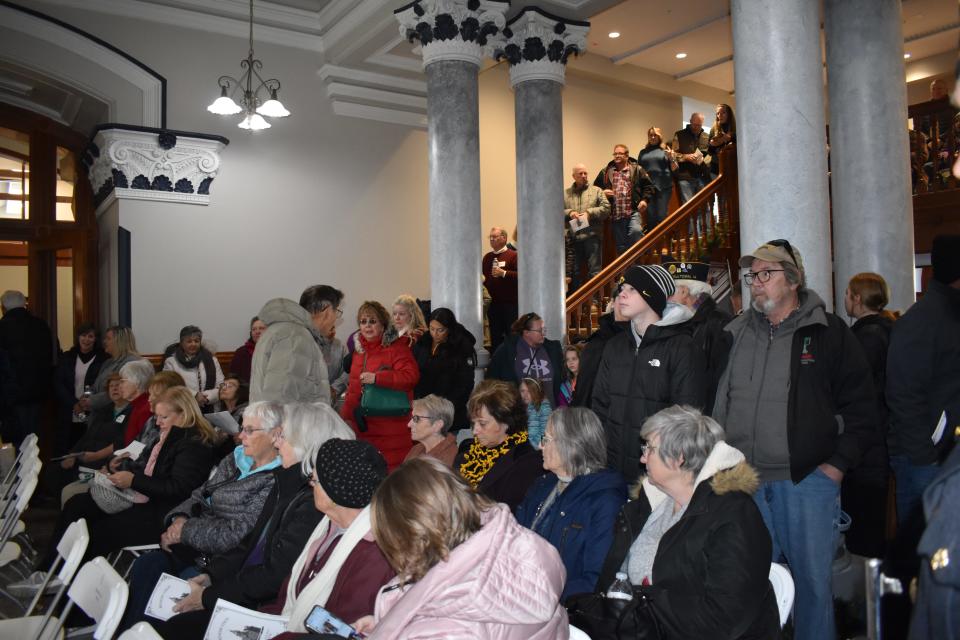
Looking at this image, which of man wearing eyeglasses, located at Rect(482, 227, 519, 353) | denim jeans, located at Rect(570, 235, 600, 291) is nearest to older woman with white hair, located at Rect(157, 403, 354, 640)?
man wearing eyeglasses, located at Rect(482, 227, 519, 353)

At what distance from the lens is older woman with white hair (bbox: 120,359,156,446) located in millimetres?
5230

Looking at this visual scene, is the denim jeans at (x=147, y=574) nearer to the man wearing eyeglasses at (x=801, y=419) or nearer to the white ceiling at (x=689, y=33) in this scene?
the man wearing eyeglasses at (x=801, y=419)

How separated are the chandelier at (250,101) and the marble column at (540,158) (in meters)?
2.28

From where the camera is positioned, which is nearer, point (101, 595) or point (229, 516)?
point (101, 595)

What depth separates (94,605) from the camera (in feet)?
8.50

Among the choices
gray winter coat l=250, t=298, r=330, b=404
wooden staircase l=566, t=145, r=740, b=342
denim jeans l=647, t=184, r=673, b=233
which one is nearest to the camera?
gray winter coat l=250, t=298, r=330, b=404

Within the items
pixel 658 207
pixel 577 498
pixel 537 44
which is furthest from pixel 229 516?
pixel 658 207

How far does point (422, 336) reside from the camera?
5883 millimetres

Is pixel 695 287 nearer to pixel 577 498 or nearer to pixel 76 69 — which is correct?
pixel 577 498

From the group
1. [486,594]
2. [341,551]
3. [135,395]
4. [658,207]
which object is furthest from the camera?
[658,207]

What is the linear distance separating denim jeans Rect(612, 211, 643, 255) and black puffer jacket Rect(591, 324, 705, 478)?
252 inches

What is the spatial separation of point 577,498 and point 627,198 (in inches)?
288

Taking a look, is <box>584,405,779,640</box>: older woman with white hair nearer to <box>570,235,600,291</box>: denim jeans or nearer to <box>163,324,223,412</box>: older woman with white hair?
<box>163,324,223,412</box>: older woman with white hair

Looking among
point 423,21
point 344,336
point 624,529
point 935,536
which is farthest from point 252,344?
point 935,536
